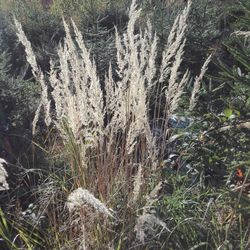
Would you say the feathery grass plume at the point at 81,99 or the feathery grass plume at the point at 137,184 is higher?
the feathery grass plume at the point at 81,99

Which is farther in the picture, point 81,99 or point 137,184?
point 81,99

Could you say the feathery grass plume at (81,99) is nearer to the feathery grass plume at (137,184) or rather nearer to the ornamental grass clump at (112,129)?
the ornamental grass clump at (112,129)

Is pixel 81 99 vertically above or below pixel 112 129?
above

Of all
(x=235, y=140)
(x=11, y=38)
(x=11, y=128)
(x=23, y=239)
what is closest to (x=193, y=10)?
(x=11, y=38)

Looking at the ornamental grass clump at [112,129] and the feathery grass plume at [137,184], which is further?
the ornamental grass clump at [112,129]

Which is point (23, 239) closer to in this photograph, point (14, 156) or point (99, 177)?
point (99, 177)

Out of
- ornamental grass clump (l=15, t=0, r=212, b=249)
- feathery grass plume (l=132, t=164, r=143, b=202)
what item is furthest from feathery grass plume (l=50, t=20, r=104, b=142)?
feathery grass plume (l=132, t=164, r=143, b=202)

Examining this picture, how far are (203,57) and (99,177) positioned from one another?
3.45 metres

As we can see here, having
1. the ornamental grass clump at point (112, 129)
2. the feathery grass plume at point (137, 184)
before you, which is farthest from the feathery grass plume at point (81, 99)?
the feathery grass plume at point (137, 184)

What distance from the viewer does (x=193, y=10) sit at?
6.54 meters

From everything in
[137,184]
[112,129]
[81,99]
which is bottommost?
[137,184]

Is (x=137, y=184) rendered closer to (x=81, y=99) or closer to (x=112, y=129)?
A: (x=112, y=129)

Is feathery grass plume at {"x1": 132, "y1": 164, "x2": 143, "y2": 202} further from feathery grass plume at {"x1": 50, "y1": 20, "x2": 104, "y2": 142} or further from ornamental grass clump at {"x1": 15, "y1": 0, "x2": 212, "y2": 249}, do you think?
feathery grass plume at {"x1": 50, "y1": 20, "x2": 104, "y2": 142}

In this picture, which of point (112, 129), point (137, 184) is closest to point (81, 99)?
point (112, 129)
